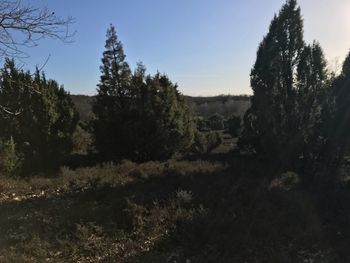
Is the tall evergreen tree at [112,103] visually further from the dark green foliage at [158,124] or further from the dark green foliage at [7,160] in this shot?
the dark green foliage at [7,160]

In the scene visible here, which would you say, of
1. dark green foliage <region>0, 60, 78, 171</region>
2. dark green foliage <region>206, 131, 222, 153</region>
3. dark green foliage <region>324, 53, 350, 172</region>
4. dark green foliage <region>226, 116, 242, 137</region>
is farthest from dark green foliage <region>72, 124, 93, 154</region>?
dark green foliage <region>226, 116, 242, 137</region>

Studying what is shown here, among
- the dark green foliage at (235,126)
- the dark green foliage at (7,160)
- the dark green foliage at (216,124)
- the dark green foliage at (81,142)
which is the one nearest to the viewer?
the dark green foliage at (7,160)

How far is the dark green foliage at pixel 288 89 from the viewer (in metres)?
19.9

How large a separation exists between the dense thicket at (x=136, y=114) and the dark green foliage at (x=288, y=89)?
5292 mm

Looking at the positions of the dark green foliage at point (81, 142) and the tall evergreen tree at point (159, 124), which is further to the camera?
the dark green foliage at point (81, 142)

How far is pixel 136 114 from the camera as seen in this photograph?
25.2 m

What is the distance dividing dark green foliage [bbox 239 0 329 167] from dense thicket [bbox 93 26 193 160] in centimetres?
529

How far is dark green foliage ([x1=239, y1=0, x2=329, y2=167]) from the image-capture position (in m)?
19.9

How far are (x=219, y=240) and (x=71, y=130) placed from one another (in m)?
18.8

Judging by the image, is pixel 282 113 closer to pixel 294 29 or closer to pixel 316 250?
pixel 294 29

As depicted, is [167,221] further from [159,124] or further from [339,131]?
[159,124]

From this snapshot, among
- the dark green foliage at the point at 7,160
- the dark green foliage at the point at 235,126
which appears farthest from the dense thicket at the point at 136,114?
the dark green foliage at the point at 235,126

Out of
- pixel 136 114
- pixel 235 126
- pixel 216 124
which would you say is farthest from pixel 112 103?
pixel 216 124

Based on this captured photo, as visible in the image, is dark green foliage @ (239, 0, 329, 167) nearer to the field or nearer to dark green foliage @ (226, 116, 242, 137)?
the field
